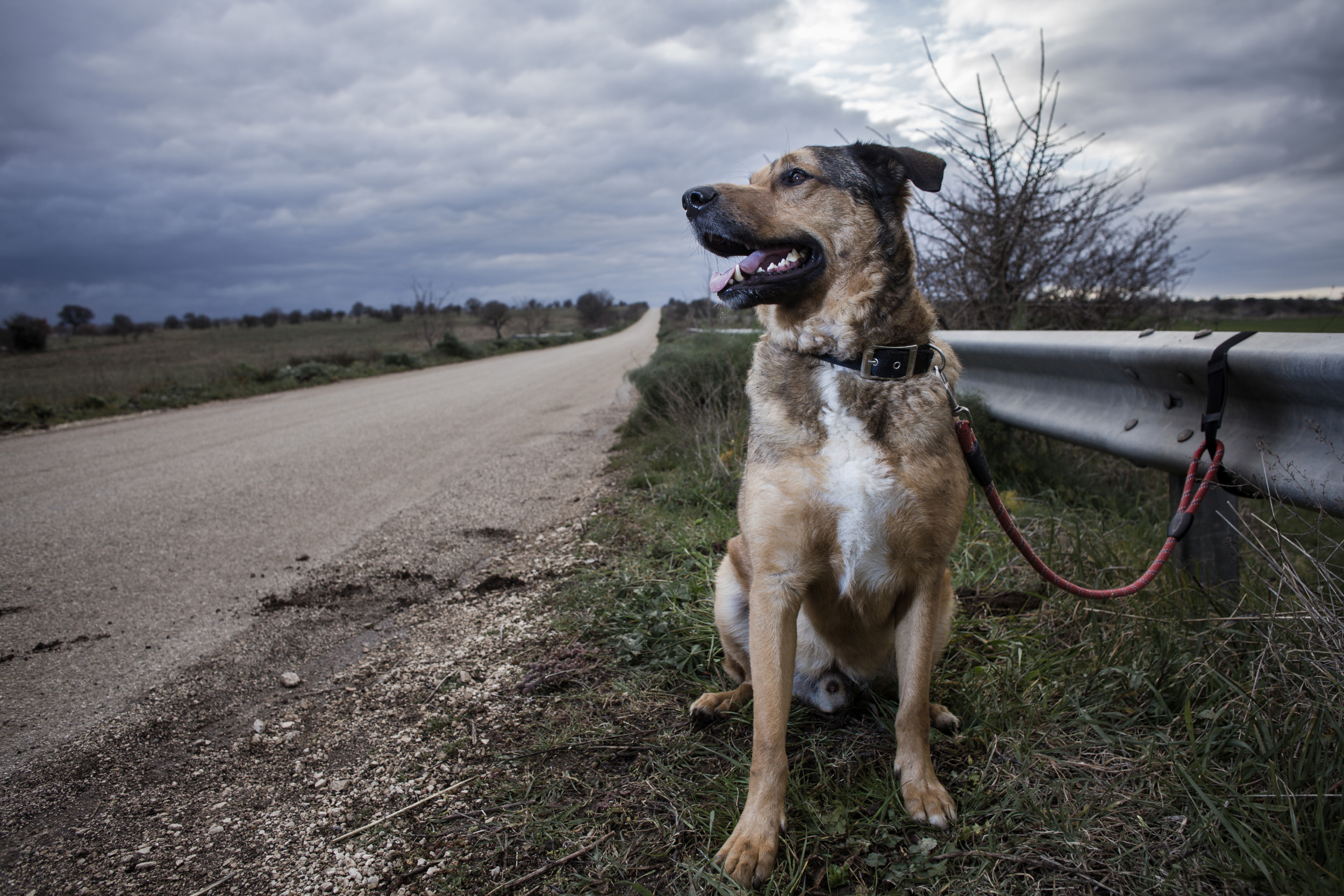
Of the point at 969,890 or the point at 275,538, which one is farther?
the point at 275,538

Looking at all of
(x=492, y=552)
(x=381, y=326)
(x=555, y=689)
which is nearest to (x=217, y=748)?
(x=555, y=689)

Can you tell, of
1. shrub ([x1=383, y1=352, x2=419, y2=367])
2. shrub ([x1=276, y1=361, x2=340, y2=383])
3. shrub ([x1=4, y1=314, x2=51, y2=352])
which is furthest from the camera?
shrub ([x1=4, y1=314, x2=51, y2=352])

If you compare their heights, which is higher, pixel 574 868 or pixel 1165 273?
pixel 1165 273

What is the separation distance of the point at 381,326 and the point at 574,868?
63786mm

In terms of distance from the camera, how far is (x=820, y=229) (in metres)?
2.65

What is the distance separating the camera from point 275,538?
503cm

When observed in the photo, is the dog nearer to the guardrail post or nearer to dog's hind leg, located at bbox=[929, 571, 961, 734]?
dog's hind leg, located at bbox=[929, 571, 961, 734]

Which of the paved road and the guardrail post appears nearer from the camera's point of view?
the guardrail post

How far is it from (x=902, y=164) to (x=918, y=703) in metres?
2.02

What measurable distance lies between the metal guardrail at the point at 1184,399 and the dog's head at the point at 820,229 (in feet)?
4.09

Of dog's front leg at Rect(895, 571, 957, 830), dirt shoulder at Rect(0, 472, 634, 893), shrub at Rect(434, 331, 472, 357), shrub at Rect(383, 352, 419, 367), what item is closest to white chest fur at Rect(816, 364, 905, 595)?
dog's front leg at Rect(895, 571, 957, 830)

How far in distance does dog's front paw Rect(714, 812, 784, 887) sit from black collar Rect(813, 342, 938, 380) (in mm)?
1448

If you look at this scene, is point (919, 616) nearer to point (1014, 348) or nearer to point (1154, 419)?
point (1154, 419)

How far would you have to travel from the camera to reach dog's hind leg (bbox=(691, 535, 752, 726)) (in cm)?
262
